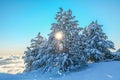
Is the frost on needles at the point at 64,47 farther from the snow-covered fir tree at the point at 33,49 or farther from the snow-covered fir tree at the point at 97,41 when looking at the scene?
the snow-covered fir tree at the point at 33,49

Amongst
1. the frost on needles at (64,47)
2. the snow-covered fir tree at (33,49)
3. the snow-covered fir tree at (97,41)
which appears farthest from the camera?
the snow-covered fir tree at (33,49)

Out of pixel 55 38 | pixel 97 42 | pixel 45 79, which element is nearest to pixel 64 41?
pixel 55 38

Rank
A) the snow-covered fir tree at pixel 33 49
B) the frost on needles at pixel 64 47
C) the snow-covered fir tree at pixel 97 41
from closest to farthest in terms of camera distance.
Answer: the frost on needles at pixel 64 47, the snow-covered fir tree at pixel 97 41, the snow-covered fir tree at pixel 33 49

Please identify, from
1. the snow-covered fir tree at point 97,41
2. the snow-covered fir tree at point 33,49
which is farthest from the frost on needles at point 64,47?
the snow-covered fir tree at point 33,49

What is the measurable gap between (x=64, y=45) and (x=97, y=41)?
1095 centimetres

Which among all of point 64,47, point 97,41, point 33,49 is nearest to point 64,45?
point 64,47

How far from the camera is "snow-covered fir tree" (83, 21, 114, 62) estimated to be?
105 ft

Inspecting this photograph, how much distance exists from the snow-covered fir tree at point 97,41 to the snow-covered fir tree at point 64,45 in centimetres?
810

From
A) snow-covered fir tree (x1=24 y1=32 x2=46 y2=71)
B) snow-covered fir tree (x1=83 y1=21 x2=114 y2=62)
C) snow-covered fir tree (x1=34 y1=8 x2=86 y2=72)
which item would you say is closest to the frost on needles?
snow-covered fir tree (x1=34 y1=8 x2=86 y2=72)

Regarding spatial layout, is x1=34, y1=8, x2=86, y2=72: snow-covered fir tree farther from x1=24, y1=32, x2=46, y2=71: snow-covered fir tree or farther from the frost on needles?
x1=24, y1=32, x2=46, y2=71: snow-covered fir tree

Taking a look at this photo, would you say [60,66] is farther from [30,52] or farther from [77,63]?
[30,52]

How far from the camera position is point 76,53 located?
2323 centimetres

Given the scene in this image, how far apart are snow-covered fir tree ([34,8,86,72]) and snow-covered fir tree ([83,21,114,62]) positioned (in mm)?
8096

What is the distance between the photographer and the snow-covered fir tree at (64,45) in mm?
23125
